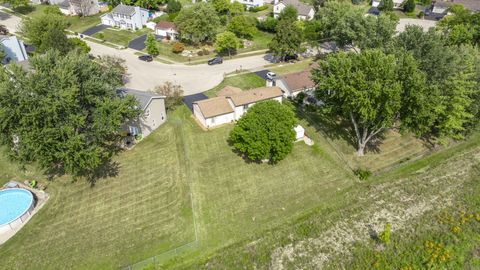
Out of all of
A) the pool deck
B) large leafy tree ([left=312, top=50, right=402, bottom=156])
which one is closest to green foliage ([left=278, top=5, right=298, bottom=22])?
large leafy tree ([left=312, top=50, right=402, bottom=156])

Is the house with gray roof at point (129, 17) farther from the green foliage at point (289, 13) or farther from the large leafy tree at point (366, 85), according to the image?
the large leafy tree at point (366, 85)

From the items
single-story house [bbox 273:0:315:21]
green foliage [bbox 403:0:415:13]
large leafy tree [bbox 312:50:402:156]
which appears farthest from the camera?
green foliage [bbox 403:0:415:13]

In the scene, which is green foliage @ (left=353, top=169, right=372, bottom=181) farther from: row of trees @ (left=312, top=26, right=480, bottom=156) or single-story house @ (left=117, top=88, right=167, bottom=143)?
single-story house @ (left=117, top=88, right=167, bottom=143)

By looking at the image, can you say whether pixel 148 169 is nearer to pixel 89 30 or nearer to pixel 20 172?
pixel 20 172

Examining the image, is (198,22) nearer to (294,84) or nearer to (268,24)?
(268,24)

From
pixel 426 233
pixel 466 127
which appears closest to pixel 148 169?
pixel 426 233
